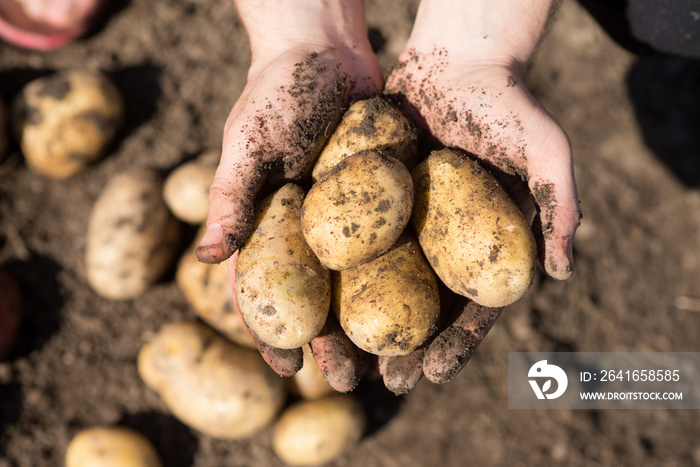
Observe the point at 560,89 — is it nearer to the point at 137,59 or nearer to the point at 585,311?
the point at 585,311

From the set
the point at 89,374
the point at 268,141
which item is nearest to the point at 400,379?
the point at 268,141

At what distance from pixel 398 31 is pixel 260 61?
6.26ft

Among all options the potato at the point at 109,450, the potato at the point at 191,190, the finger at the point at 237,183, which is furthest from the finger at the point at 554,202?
the potato at the point at 109,450

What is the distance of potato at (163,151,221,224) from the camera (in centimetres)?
324

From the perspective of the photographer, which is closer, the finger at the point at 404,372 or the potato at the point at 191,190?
the finger at the point at 404,372

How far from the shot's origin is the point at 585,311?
3.84m

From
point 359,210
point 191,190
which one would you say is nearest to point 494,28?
point 359,210

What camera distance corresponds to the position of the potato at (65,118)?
11.6 ft

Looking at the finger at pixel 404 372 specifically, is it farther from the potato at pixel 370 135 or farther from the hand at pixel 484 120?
the potato at pixel 370 135

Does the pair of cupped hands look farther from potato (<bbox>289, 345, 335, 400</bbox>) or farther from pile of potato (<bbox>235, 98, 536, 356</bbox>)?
potato (<bbox>289, 345, 335, 400</bbox>)

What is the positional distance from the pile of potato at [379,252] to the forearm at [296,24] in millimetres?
739

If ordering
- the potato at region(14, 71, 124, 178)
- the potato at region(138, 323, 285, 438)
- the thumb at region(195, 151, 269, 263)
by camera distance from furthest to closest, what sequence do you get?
the potato at region(14, 71, 124, 178)
the potato at region(138, 323, 285, 438)
the thumb at region(195, 151, 269, 263)

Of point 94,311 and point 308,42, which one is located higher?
point 308,42

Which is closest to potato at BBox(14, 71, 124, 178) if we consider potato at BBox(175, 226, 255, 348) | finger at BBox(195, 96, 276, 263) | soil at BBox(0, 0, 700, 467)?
soil at BBox(0, 0, 700, 467)
